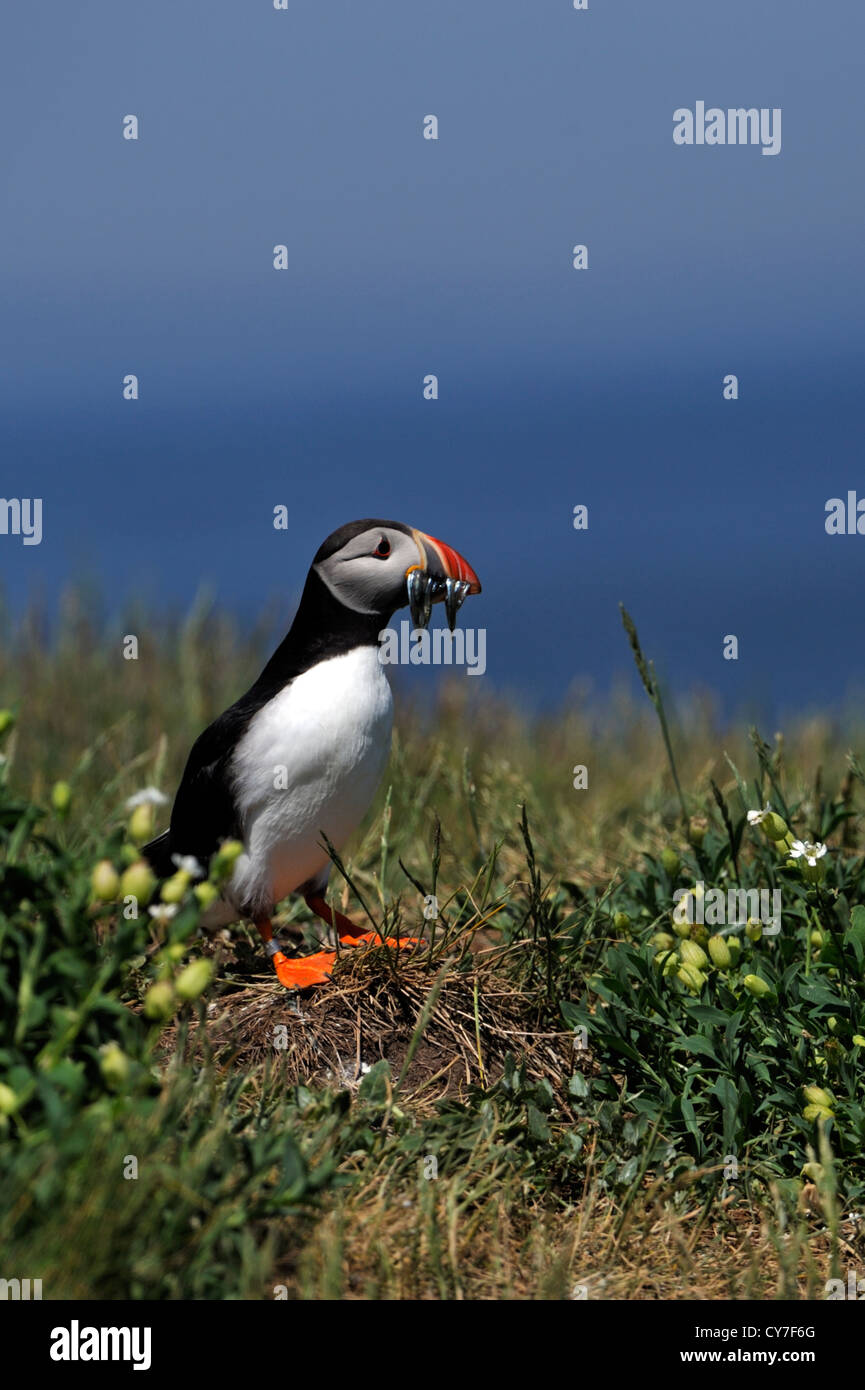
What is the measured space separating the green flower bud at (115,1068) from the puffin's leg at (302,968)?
1.73 m

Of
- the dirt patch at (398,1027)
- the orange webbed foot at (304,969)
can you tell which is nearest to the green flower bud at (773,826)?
the dirt patch at (398,1027)

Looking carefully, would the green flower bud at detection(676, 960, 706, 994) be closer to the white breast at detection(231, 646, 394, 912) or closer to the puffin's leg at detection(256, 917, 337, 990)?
the puffin's leg at detection(256, 917, 337, 990)

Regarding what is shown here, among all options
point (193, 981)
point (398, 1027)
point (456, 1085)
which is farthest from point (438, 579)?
point (193, 981)

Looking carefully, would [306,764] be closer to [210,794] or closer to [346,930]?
[210,794]

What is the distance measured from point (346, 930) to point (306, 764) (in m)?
0.70

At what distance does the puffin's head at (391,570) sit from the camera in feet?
15.0

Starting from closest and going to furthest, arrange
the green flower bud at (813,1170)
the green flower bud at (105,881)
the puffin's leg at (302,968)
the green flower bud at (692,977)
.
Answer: the green flower bud at (105,881), the green flower bud at (813,1170), the green flower bud at (692,977), the puffin's leg at (302,968)

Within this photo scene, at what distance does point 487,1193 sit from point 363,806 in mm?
1494

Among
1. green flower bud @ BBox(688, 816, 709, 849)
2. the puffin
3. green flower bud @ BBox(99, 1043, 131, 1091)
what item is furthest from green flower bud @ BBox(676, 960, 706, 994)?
green flower bud @ BBox(99, 1043, 131, 1091)

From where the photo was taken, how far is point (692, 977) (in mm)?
4109

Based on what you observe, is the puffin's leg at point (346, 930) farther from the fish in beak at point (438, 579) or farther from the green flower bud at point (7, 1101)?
the green flower bud at point (7, 1101)

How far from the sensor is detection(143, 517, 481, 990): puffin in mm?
4508
